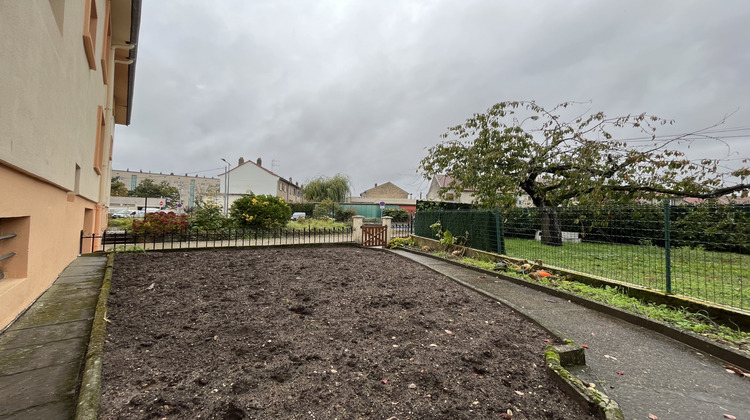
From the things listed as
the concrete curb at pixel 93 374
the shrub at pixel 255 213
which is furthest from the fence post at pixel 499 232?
the shrub at pixel 255 213

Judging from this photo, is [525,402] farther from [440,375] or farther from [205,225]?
[205,225]

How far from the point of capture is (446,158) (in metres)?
12.9

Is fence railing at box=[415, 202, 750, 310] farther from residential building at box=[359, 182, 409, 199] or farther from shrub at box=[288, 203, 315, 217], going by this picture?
residential building at box=[359, 182, 409, 199]

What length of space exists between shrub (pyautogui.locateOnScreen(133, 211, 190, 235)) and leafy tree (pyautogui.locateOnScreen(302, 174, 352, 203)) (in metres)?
23.3

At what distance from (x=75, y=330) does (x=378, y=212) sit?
102ft

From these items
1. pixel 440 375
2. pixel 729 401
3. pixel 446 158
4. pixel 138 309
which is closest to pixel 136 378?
pixel 138 309

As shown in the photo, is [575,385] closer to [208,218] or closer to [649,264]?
[649,264]

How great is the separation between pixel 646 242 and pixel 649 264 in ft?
1.98

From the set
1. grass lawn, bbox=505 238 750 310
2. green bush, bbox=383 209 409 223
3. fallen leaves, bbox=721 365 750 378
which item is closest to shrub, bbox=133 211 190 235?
grass lawn, bbox=505 238 750 310

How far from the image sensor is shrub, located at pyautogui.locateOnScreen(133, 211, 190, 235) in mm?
10258

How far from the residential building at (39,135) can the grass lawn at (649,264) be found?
23.2ft

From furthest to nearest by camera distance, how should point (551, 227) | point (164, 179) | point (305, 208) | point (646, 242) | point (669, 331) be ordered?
point (164, 179)
point (305, 208)
point (551, 227)
point (646, 242)
point (669, 331)

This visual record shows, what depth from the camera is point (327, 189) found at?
34656 millimetres

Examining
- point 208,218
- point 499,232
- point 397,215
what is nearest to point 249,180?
point 397,215
